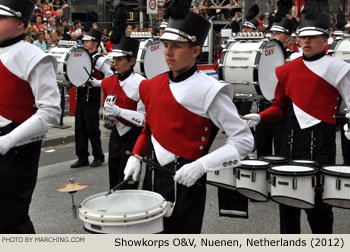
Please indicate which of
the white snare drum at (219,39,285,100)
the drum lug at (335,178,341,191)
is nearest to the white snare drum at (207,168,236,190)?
the drum lug at (335,178,341,191)

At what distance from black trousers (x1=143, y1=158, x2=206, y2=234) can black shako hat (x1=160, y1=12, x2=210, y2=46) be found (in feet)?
2.47

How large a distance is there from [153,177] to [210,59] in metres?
11.5

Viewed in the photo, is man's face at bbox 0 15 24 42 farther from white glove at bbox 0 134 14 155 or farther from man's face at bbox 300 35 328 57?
Result: man's face at bbox 300 35 328 57

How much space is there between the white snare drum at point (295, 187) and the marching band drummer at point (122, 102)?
204cm

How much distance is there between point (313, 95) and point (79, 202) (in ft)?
9.76

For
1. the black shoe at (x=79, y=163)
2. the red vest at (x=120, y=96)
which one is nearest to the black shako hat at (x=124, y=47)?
the red vest at (x=120, y=96)

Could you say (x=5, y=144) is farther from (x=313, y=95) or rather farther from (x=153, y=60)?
(x=153, y=60)

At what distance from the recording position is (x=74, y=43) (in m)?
10.0

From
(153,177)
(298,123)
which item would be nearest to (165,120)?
(153,177)

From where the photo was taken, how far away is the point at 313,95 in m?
4.97

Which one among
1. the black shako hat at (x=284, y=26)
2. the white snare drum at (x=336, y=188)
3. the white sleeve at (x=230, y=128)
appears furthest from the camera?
the black shako hat at (x=284, y=26)

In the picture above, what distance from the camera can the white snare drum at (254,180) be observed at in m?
4.54

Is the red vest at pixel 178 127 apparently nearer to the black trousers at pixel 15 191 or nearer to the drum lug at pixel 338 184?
the black trousers at pixel 15 191

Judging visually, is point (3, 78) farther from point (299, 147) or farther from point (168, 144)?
point (299, 147)
